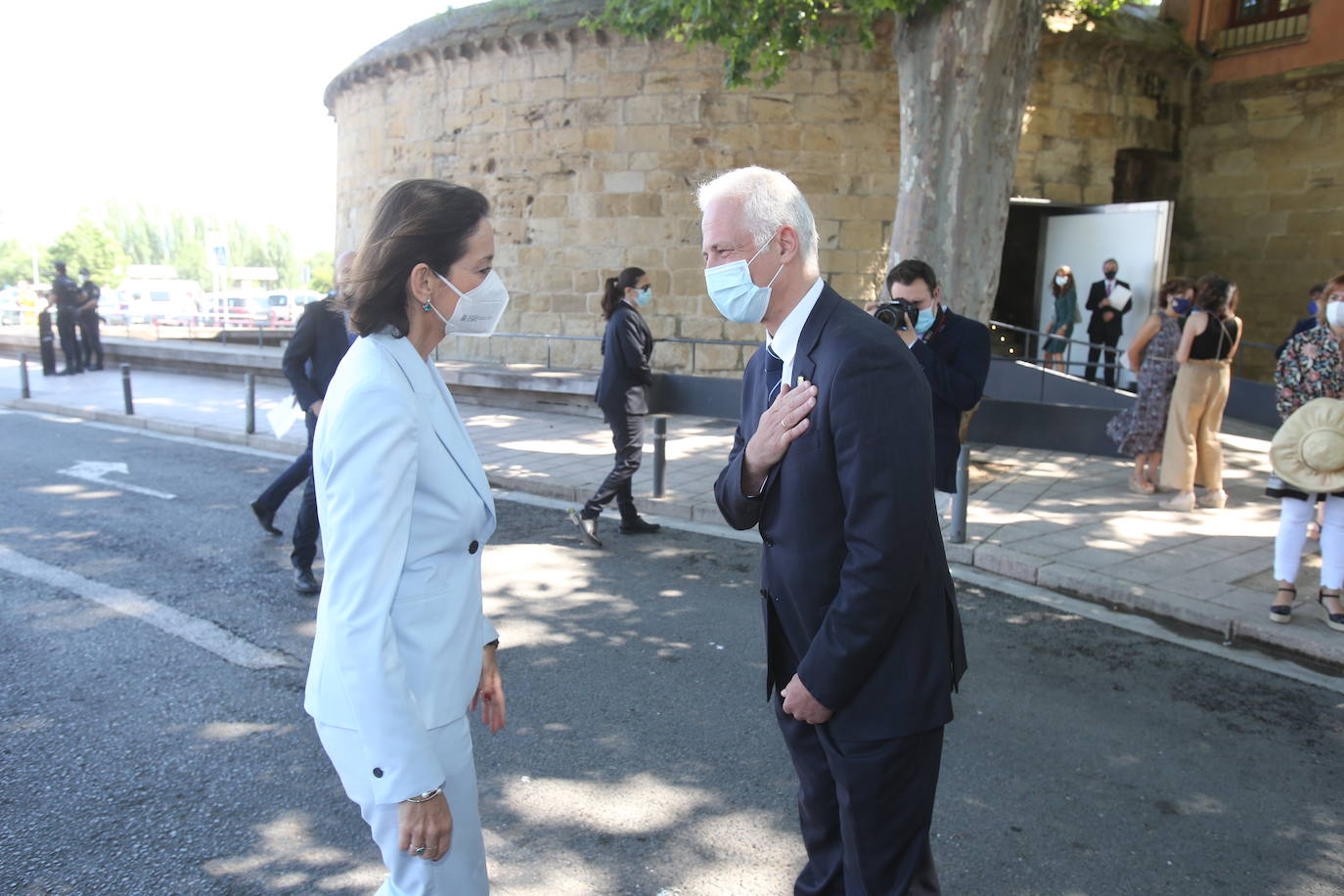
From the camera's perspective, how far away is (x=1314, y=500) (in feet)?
16.9

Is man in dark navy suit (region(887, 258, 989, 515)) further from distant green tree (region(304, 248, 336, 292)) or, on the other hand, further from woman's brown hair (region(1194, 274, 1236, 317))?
distant green tree (region(304, 248, 336, 292))

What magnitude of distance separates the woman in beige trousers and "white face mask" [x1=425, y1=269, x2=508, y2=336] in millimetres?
7148

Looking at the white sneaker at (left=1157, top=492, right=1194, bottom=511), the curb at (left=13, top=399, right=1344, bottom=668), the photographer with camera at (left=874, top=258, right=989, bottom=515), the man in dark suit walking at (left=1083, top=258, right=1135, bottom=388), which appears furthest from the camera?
the man in dark suit walking at (left=1083, top=258, right=1135, bottom=388)

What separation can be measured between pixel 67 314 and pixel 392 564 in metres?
19.5

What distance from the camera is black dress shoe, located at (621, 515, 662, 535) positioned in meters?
7.16

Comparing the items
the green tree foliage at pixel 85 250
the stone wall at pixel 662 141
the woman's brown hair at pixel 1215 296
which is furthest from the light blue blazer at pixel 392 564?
the green tree foliage at pixel 85 250

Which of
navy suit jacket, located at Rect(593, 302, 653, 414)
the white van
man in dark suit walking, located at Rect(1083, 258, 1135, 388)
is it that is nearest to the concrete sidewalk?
navy suit jacket, located at Rect(593, 302, 653, 414)

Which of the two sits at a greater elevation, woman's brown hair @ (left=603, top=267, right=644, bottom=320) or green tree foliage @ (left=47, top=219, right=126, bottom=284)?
green tree foliage @ (left=47, top=219, right=126, bottom=284)

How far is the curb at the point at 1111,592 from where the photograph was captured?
4.98 m

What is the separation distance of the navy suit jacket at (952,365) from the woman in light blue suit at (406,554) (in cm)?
390

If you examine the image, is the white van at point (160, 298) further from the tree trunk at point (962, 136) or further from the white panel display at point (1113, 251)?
the tree trunk at point (962, 136)

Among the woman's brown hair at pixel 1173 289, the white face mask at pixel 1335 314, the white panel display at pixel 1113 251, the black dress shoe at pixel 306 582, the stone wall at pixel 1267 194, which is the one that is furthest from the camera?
the stone wall at pixel 1267 194

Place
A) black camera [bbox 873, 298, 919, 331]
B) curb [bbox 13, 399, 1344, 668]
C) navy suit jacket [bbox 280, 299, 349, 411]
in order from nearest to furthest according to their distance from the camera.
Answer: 1. black camera [bbox 873, 298, 919, 331]
2. curb [bbox 13, 399, 1344, 668]
3. navy suit jacket [bbox 280, 299, 349, 411]

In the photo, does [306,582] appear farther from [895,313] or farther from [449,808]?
[449,808]
